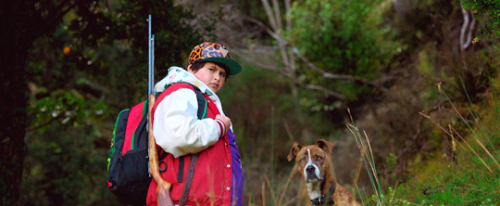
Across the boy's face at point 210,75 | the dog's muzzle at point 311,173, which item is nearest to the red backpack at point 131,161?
the boy's face at point 210,75

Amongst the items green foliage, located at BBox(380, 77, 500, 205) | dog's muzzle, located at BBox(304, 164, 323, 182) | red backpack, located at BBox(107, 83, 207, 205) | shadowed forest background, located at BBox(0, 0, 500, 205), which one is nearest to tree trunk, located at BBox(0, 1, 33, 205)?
shadowed forest background, located at BBox(0, 0, 500, 205)

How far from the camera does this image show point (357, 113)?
12.9 m

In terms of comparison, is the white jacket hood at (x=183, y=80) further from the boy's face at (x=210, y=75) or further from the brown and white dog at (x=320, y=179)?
the brown and white dog at (x=320, y=179)

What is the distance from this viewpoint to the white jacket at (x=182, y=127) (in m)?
2.65

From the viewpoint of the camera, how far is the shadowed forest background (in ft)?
16.1

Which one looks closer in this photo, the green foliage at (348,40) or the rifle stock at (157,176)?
the rifle stock at (157,176)

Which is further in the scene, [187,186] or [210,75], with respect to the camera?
[210,75]

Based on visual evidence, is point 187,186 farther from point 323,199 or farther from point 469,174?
point 469,174

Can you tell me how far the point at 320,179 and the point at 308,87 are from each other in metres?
9.30

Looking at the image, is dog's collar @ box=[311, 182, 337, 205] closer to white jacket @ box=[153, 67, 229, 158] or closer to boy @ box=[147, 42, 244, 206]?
boy @ box=[147, 42, 244, 206]

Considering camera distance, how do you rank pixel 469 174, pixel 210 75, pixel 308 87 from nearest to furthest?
pixel 210 75
pixel 469 174
pixel 308 87

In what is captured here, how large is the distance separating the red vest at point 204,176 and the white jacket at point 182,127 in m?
0.09

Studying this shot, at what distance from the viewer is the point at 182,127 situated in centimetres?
264

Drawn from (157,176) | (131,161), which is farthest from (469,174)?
(131,161)
